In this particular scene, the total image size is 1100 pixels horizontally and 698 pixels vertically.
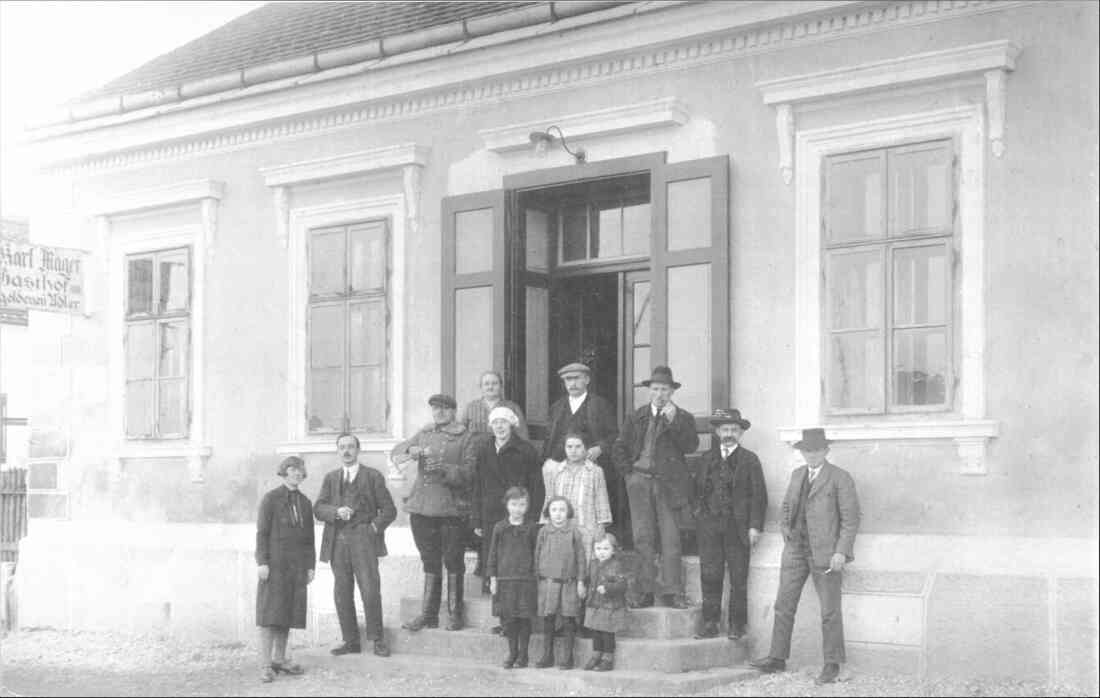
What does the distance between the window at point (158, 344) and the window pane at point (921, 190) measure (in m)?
6.21

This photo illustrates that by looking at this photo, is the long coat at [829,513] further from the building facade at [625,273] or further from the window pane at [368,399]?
the window pane at [368,399]

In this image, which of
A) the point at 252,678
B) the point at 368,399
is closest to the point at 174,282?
the point at 368,399

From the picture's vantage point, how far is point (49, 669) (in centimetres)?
1099

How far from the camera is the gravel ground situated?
8578 mm

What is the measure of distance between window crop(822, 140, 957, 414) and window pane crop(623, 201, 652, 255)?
5.00ft

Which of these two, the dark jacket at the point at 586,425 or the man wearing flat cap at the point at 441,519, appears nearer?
the dark jacket at the point at 586,425

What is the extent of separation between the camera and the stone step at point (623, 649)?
888 centimetres

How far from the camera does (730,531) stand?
9.25 metres

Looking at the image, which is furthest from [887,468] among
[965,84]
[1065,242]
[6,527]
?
[6,527]

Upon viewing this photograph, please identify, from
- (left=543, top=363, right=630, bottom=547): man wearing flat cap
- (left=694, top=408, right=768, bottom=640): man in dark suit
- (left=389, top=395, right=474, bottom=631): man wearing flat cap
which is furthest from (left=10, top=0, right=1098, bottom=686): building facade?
(left=389, top=395, right=474, bottom=631): man wearing flat cap

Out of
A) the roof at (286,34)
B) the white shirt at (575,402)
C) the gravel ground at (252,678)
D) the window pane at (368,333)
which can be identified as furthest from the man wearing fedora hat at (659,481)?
the roof at (286,34)

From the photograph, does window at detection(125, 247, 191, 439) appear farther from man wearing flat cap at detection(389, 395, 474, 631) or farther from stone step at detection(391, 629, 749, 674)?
stone step at detection(391, 629, 749, 674)

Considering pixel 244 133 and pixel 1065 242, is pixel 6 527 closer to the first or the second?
pixel 244 133

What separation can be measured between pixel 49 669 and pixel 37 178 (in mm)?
4826
